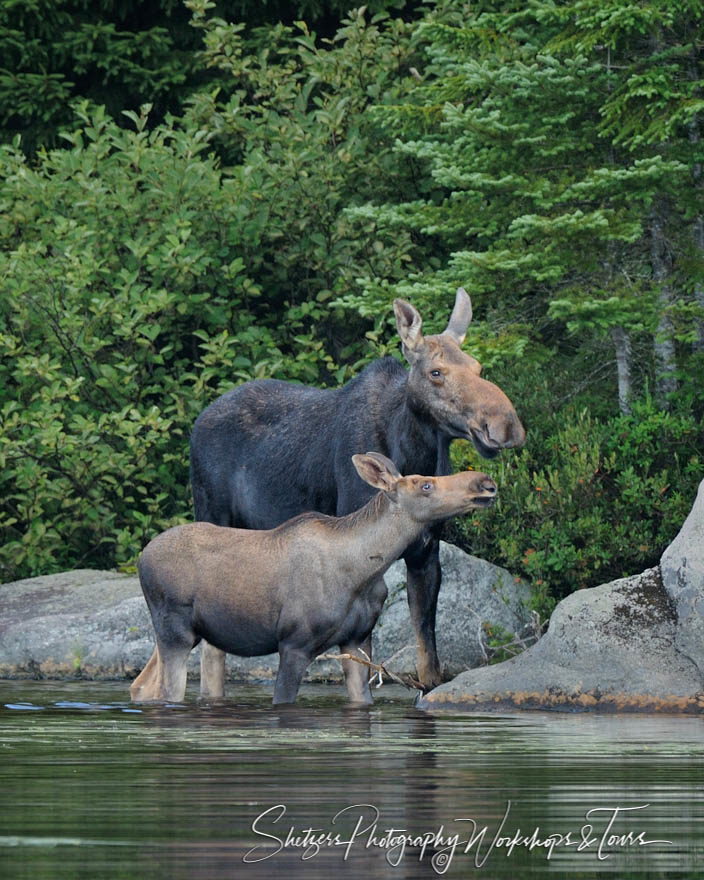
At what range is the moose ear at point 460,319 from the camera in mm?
12406

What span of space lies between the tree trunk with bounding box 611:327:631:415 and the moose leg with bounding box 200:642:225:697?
4.61 m

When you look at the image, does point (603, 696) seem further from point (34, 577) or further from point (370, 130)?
point (370, 130)

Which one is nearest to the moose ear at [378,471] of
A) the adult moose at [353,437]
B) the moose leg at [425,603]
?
the adult moose at [353,437]

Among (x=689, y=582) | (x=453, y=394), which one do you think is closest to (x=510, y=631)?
(x=689, y=582)

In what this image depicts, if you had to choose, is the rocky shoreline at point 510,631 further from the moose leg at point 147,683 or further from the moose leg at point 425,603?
the moose leg at point 147,683

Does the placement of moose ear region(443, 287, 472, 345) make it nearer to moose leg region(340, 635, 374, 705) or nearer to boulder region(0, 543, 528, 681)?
moose leg region(340, 635, 374, 705)

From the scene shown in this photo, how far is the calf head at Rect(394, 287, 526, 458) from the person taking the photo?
37.1 ft

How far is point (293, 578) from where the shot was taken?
11.3 metres

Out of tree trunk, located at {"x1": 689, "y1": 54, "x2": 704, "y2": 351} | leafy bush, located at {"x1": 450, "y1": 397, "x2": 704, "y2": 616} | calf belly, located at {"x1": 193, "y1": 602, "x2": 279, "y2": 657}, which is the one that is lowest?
calf belly, located at {"x1": 193, "y1": 602, "x2": 279, "y2": 657}

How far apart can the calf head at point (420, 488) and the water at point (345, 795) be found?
1.30 metres

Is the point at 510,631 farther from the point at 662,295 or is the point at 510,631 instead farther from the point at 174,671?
the point at 174,671

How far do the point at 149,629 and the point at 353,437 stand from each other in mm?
3305

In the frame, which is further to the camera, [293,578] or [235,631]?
[235,631]

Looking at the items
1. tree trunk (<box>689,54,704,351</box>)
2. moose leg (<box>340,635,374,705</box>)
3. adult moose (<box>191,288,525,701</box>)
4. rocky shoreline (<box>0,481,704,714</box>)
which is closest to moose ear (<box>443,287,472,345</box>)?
adult moose (<box>191,288,525,701</box>)
